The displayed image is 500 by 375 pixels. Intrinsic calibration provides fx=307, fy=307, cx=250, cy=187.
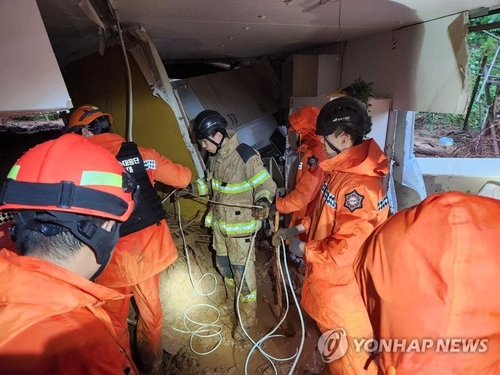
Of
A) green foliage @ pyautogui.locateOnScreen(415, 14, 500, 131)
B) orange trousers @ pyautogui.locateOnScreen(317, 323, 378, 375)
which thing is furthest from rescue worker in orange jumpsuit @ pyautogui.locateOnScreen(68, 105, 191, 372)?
green foliage @ pyautogui.locateOnScreen(415, 14, 500, 131)

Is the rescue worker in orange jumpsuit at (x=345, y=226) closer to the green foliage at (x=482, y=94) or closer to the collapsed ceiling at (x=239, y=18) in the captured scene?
the collapsed ceiling at (x=239, y=18)

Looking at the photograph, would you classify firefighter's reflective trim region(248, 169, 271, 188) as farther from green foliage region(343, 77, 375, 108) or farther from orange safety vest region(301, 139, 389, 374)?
green foliage region(343, 77, 375, 108)

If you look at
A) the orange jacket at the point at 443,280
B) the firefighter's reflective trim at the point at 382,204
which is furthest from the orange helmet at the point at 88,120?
the orange jacket at the point at 443,280

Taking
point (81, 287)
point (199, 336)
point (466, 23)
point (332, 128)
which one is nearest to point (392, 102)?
point (466, 23)

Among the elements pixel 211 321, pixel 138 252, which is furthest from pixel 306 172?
pixel 211 321

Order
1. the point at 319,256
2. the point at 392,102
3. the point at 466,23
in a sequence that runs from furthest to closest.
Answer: the point at 392,102 < the point at 466,23 < the point at 319,256

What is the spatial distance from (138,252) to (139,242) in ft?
0.26

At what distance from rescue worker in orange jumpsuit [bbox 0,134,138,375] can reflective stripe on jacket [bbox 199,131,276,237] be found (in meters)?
1.75

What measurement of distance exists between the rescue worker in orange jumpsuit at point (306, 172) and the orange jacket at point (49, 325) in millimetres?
2398

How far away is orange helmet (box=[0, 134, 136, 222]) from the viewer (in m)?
1.00

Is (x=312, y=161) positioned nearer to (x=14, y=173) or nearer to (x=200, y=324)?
(x=200, y=324)

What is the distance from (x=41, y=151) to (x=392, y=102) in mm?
3633

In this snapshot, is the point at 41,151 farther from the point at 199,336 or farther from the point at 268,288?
the point at 268,288

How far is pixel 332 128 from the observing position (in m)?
2.30
